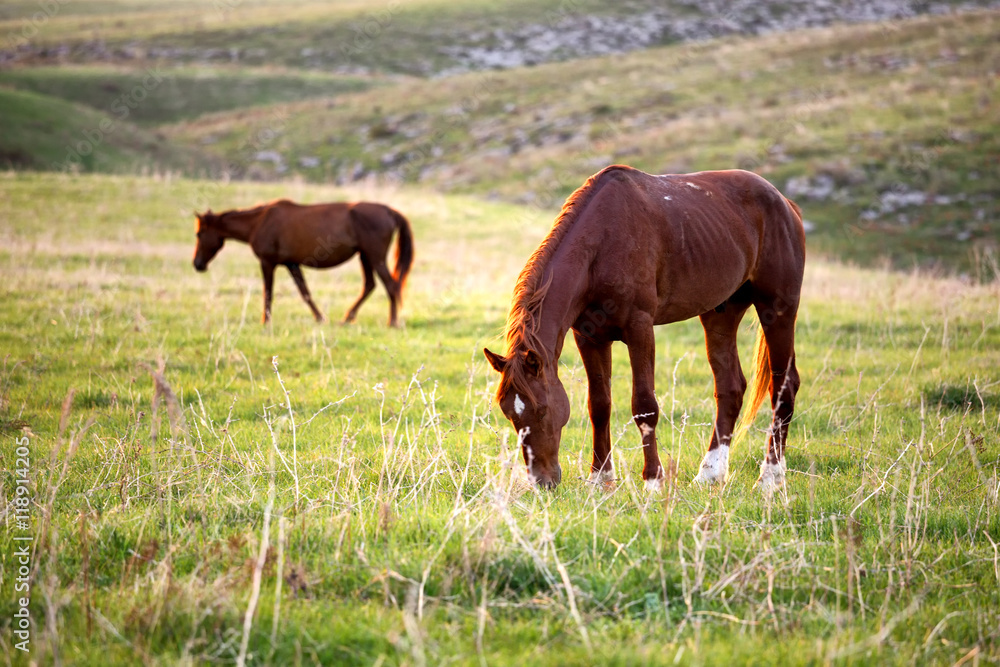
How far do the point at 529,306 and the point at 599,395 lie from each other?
A: 102cm

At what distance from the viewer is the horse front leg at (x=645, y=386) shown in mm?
4774

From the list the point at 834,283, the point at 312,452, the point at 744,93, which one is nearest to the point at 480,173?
the point at 744,93

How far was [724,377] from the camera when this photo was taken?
19.8ft

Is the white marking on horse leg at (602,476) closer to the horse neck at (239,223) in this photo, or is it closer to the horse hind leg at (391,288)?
the horse hind leg at (391,288)

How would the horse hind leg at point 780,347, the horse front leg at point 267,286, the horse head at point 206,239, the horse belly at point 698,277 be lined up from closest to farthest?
the horse belly at point 698,277 → the horse hind leg at point 780,347 → the horse front leg at point 267,286 → the horse head at point 206,239

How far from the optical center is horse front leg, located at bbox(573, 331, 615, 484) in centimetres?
508

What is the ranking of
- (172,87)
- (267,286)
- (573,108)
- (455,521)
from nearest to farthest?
(455,521), (267,286), (573,108), (172,87)

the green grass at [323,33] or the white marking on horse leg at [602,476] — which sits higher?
the green grass at [323,33]

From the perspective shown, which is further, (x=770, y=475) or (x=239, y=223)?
(x=239, y=223)

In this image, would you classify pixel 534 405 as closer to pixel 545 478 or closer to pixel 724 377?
pixel 545 478

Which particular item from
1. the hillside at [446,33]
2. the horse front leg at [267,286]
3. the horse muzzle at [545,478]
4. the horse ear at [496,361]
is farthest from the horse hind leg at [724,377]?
the hillside at [446,33]

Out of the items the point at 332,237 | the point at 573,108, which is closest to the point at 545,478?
the point at 332,237

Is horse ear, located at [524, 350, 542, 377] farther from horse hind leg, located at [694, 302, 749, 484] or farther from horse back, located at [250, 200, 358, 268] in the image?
horse back, located at [250, 200, 358, 268]

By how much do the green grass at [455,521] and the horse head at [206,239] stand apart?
377 cm
